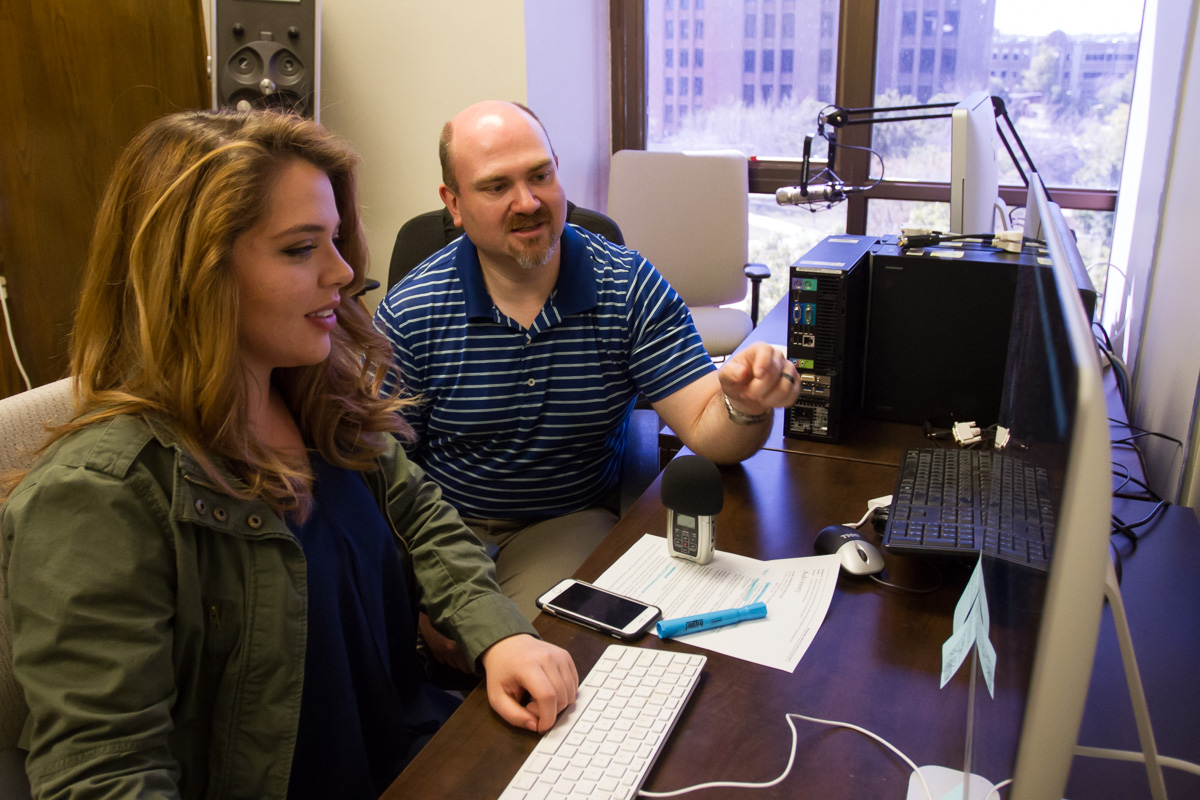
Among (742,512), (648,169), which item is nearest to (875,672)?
(742,512)

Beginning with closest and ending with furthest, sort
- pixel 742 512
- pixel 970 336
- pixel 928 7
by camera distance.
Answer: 1. pixel 742 512
2. pixel 970 336
3. pixel 928 7

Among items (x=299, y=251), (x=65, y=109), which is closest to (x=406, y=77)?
(x=65, y=109)

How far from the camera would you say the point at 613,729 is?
90 centimetres

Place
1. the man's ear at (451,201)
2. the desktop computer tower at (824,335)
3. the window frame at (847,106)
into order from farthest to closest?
the window frame at (847,106), the man's ear at (451,201), the desktop computer tower at (824,335)

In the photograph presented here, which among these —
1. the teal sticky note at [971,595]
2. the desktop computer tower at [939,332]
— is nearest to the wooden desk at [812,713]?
the teal sticky note at [971,595]

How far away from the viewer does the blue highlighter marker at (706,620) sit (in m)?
1.05

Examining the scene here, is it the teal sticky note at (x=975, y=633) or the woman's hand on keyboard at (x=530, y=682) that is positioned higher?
the teal sticky note at (x=975, y=633)

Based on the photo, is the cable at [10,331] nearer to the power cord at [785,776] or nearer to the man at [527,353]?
the man at [527,353]

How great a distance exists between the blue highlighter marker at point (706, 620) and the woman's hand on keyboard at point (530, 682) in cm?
13

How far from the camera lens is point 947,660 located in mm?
851

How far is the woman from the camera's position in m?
0.82

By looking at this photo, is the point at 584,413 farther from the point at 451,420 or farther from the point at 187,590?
the point at 187,590

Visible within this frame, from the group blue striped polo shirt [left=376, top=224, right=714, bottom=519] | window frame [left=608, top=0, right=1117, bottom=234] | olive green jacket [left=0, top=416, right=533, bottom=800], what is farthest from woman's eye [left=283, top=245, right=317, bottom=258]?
window frame [left=608, top=0, right=1117, bottom=234]

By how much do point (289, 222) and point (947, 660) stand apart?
831 mm
